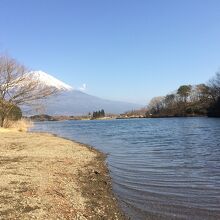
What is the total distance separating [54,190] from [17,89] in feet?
140

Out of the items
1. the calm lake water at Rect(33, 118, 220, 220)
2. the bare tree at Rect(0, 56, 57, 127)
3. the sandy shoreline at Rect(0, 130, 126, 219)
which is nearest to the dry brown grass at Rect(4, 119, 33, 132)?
the bare tree at Rect(0, 56, 57, 127)

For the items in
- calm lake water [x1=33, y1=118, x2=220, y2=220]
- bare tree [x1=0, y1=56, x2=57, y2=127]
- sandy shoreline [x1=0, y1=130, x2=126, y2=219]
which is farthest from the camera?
bare tree [x1=0, y1=56, x2=57, y2=127]

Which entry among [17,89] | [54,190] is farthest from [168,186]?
[17,89]

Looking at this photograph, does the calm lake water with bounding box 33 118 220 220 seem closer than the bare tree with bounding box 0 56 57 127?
Yes

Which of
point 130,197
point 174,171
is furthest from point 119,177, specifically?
point 130,197

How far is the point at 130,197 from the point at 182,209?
90.3 inches

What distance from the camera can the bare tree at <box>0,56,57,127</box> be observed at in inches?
2045

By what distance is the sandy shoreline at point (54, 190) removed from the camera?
A: 10.3 metres

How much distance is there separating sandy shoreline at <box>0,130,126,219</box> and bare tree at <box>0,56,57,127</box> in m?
33.0

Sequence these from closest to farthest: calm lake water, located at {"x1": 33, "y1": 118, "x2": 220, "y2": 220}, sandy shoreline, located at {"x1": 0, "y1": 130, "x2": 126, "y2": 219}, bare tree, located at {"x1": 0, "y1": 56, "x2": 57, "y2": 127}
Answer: sandy shoreline, located at {"x1": 0, "y1": 130, "x2": 126, "y2": 219}, calm lake water, located at {"x1": 33, "y1": 118, "x2": 220, "y2": 220}, bare tree, located at {"x1": 0, "y1": 56, "x2": 57, "y2": 127}

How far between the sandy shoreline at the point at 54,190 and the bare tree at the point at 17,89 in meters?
33.0

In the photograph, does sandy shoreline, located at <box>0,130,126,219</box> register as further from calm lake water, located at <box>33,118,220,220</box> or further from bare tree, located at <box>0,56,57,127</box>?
bare tree, located at <box>0,56,57,127</box>

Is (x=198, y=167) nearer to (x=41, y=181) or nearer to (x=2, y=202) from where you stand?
(x=41, y=181)

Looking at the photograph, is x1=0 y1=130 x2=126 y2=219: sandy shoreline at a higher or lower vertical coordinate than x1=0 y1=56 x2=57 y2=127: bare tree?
lower
